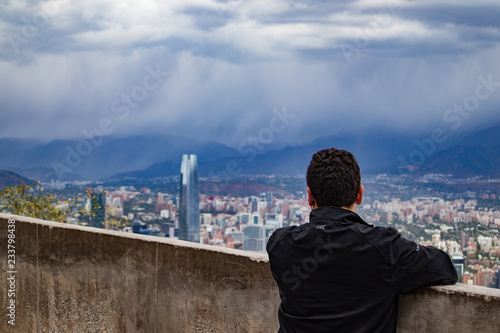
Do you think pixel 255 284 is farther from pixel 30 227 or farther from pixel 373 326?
pixel 30 227

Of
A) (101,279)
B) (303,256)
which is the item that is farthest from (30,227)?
(303,256)

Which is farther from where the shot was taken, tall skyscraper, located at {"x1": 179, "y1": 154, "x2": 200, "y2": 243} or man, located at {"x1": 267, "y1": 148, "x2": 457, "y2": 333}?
tall skyscraper, located at {"x1": 179, "y1": 154, "x2": 200, "y2": 243}

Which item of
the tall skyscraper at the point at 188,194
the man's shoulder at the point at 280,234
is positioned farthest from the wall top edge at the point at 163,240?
the tall skyscraper at the point at 188,194

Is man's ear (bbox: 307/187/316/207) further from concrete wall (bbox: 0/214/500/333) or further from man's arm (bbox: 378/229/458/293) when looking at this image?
concrete wall (bbox: 0/214/500/333)

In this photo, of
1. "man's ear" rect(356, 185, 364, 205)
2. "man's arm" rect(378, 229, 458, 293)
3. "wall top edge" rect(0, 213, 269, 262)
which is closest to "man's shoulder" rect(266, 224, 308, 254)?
"man's ear" rect(356, 185, 364, 205)

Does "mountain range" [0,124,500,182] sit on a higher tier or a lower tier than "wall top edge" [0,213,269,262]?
higher

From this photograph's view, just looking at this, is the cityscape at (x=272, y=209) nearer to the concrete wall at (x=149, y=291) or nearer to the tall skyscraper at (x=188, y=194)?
the tall skyscraper at (x=188, y=194)

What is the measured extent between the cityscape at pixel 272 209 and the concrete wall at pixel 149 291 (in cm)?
123

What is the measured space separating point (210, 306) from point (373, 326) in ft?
4.73

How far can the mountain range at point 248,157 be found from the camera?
16856 millimetres

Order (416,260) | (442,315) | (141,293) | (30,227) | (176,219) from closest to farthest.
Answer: (416,260), (442,315), (141,293), (30,227), (176,219)

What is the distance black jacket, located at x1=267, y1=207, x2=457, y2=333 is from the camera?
6.03 feet

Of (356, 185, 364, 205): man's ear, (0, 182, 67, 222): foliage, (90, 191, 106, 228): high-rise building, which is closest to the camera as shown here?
(356, 185, 364, 205): man's ear

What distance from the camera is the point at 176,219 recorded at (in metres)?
34.2
